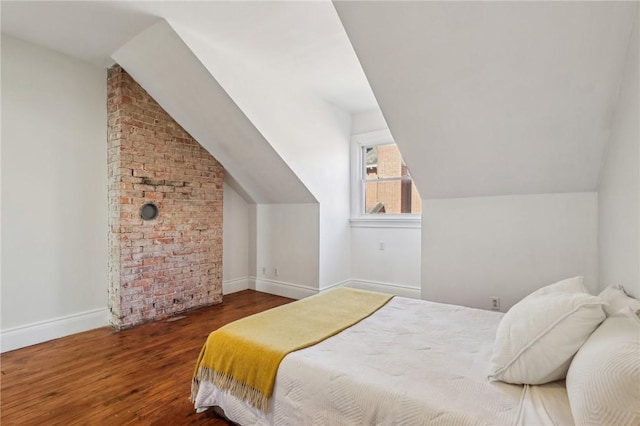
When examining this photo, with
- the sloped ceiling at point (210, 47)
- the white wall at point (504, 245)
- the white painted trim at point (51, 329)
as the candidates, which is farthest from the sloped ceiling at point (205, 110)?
the white painted trim at point (51, 329)

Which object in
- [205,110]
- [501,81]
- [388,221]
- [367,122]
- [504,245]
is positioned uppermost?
[367,122]

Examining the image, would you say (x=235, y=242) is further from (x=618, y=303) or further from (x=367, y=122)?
(x=618, y=303)

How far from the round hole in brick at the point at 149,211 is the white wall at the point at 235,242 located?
44.6 inches

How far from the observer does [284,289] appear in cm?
443

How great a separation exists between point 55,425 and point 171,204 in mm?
2249

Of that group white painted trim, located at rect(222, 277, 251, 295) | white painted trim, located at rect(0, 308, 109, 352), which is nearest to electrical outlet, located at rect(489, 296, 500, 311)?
white painted trim, located at rect(222, 277, 251, 295)

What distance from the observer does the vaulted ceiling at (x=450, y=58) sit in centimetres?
165

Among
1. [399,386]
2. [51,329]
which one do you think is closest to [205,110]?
[51,329]

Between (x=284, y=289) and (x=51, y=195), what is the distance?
2.80 meters

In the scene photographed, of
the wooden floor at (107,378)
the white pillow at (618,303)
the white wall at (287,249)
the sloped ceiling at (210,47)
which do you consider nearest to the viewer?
the white pillow at (618,303)

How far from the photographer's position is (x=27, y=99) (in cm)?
277

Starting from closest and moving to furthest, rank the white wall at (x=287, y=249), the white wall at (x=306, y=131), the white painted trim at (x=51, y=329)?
the white painted trim at (x=51, y=329)
the white wall at (x=306, y=131)
the white wall at (x=287, y=249)

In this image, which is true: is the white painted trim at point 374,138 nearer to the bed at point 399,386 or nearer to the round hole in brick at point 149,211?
the round hole in brick at point 149,211

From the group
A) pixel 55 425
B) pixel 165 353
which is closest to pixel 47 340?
pixel 165 353
